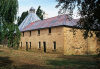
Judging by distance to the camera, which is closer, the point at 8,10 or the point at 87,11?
the point at 87,11

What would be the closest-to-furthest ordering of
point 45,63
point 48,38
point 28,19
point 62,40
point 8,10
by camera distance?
point 45,63
point 8,10
point 62,40
point 48,38
point 28,19

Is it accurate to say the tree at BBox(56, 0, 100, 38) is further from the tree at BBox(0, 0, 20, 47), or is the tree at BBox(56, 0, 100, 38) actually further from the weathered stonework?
the weathered stonework

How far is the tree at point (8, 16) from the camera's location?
15.7 m

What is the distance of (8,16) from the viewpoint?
16766mm

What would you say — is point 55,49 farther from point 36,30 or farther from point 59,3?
point 59,3

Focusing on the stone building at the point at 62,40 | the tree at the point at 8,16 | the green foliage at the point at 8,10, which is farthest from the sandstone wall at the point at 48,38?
the green foliage at the point at 8,10

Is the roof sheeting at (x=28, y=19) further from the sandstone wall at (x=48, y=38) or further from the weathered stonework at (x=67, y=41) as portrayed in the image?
the weathered stonework at (x=67, y=41)

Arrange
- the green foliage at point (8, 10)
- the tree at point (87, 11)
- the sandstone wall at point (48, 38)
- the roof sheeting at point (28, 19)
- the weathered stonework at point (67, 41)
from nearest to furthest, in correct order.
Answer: the tree at point (87, 11) < the green foliage at point (8, 10) < the weathered stonework at point (67, 41) < the sandstone wall at point (48, 38) < the roof sheeting at point (28, 19)

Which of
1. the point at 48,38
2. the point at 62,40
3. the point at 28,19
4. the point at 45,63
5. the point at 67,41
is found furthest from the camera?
the point at 28,19

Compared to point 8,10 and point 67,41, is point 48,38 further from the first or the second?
point 8,10

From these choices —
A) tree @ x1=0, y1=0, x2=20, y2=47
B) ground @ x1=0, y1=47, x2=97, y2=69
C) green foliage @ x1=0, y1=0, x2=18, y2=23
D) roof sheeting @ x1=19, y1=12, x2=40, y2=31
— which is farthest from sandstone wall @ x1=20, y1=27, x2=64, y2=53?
green foliage @ x1=0, y1=0, x2=18, y2=23

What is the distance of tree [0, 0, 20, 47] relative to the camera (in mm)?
15727

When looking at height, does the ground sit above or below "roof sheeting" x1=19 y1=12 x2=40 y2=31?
below

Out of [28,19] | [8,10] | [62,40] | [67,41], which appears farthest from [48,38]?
[28,19]
